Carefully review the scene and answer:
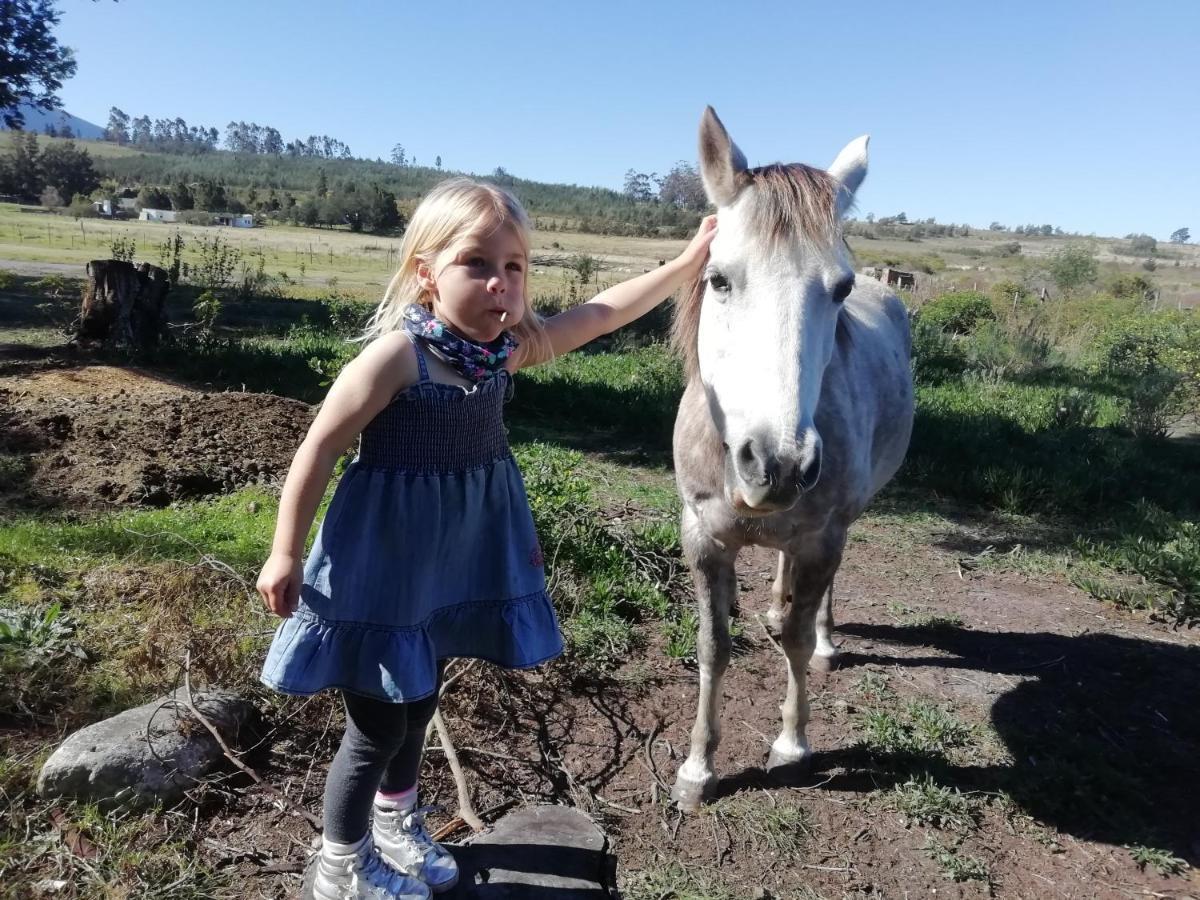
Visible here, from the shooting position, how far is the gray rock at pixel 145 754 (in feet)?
7.50

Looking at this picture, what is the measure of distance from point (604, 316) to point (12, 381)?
7.30 metres

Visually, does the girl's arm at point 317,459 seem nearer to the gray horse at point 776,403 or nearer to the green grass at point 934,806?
the gray horse at point 776,403

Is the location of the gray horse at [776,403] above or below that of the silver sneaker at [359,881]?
above

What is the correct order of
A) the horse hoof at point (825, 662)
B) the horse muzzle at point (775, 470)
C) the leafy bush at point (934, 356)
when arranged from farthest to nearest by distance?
1. the leafy bush at point (934, 356)
2. the horse hoof at point (825, 662)
3. the horse muzzle at point (775, 470)

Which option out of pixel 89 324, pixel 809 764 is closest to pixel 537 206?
pixel 89 324

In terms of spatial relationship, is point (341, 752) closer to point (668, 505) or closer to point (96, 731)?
point (96, 731)

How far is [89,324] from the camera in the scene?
27.9ft

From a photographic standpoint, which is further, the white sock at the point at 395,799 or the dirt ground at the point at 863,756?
the dirt ground at the point at 863,756

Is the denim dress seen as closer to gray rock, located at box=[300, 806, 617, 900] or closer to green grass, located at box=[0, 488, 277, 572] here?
gray rock, located at box=[300, 806, 617, 900]

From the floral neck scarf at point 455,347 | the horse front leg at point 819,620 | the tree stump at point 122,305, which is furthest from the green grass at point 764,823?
the tree stump at point 122,305

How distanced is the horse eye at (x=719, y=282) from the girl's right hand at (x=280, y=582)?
128 centimetres

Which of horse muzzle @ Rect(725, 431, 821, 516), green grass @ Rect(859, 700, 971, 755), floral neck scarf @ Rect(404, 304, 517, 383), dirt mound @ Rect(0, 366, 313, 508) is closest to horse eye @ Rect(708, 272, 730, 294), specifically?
horse muzzle @ Rect(725, 431, 821, 516)

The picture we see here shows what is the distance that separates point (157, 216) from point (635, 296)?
211ft

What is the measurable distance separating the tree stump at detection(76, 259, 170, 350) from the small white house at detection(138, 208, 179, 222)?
53775 millimetres
